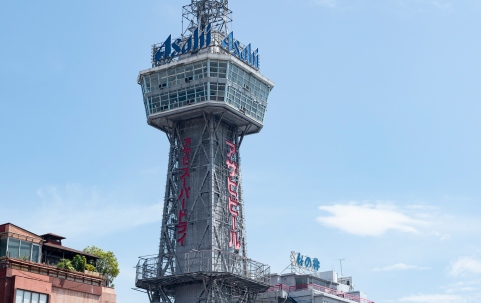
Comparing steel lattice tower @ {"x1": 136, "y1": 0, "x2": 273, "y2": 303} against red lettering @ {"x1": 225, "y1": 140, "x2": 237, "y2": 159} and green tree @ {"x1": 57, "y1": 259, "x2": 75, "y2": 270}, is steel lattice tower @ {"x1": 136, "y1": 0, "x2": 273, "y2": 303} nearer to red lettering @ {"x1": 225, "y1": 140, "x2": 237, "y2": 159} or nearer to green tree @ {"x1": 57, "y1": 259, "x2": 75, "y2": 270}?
red lettering @ {"x1": 225, "y1": 140, "x2": 237, "y2": 159}

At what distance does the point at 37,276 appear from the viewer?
8519 centimetres

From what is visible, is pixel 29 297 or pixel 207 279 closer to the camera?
pixel 29 297

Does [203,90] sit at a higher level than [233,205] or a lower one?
higher

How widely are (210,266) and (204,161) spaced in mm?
18500

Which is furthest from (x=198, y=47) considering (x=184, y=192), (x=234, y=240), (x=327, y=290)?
(x=327, y=290)

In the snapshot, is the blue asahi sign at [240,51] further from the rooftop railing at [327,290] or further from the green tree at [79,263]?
the green tree at [79,263]

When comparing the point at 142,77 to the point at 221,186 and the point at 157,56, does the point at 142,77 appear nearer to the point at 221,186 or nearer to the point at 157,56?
the point at 157,56

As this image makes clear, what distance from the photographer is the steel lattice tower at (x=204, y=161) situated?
124 meters

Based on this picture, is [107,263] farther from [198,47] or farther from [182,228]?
[198,47]

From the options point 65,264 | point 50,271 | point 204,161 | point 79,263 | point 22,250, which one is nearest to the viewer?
point 50,271

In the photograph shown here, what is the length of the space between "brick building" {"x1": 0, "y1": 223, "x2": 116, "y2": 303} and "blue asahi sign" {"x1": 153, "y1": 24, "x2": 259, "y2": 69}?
49.4 m

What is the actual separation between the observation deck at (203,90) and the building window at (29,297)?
5218 cm

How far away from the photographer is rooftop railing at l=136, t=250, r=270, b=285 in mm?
121812

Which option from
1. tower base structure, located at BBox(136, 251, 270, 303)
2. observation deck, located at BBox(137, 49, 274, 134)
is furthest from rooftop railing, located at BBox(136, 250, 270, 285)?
observation deck, located at BBox(137, 49, 274, 134)
